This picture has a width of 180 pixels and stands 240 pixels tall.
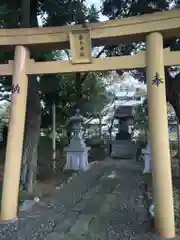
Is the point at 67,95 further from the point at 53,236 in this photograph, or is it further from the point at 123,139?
the point at 53,236

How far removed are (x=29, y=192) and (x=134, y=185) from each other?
2.88 meters

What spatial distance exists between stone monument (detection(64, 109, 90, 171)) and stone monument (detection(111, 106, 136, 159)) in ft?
16.0

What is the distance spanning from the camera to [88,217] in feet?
15.1

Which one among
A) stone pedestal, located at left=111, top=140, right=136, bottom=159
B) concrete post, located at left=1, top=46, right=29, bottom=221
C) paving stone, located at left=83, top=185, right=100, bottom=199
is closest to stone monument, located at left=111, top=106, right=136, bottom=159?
stone pedestal, located at left=111, top=140, right=136, bottom=159

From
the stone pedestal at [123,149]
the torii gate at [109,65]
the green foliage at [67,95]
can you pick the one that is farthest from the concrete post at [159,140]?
the stone pedestal at [123,149]

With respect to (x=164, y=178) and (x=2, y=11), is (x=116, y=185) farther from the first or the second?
(x=2, y=11)

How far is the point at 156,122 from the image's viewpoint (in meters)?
3.97

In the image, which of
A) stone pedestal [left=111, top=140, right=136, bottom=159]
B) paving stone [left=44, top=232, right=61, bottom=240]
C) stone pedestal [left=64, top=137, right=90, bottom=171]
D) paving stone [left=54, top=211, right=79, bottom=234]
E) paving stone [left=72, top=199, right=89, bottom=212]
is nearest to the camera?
paving stone [left=44, top=232, right=61, bottom=240]

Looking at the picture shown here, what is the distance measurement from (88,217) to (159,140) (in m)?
1.78

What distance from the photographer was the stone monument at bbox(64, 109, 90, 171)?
33.6 feet

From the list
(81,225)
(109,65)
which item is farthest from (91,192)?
(109,65)

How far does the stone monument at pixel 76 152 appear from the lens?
10.3 metres

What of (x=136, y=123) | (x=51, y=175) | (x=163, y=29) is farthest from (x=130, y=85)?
(x=163, y=29)

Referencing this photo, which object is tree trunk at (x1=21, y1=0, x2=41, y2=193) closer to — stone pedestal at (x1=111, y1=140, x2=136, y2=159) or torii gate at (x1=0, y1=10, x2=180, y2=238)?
torii gate at (x1=0, y1=10, x2=180, y2=238)
